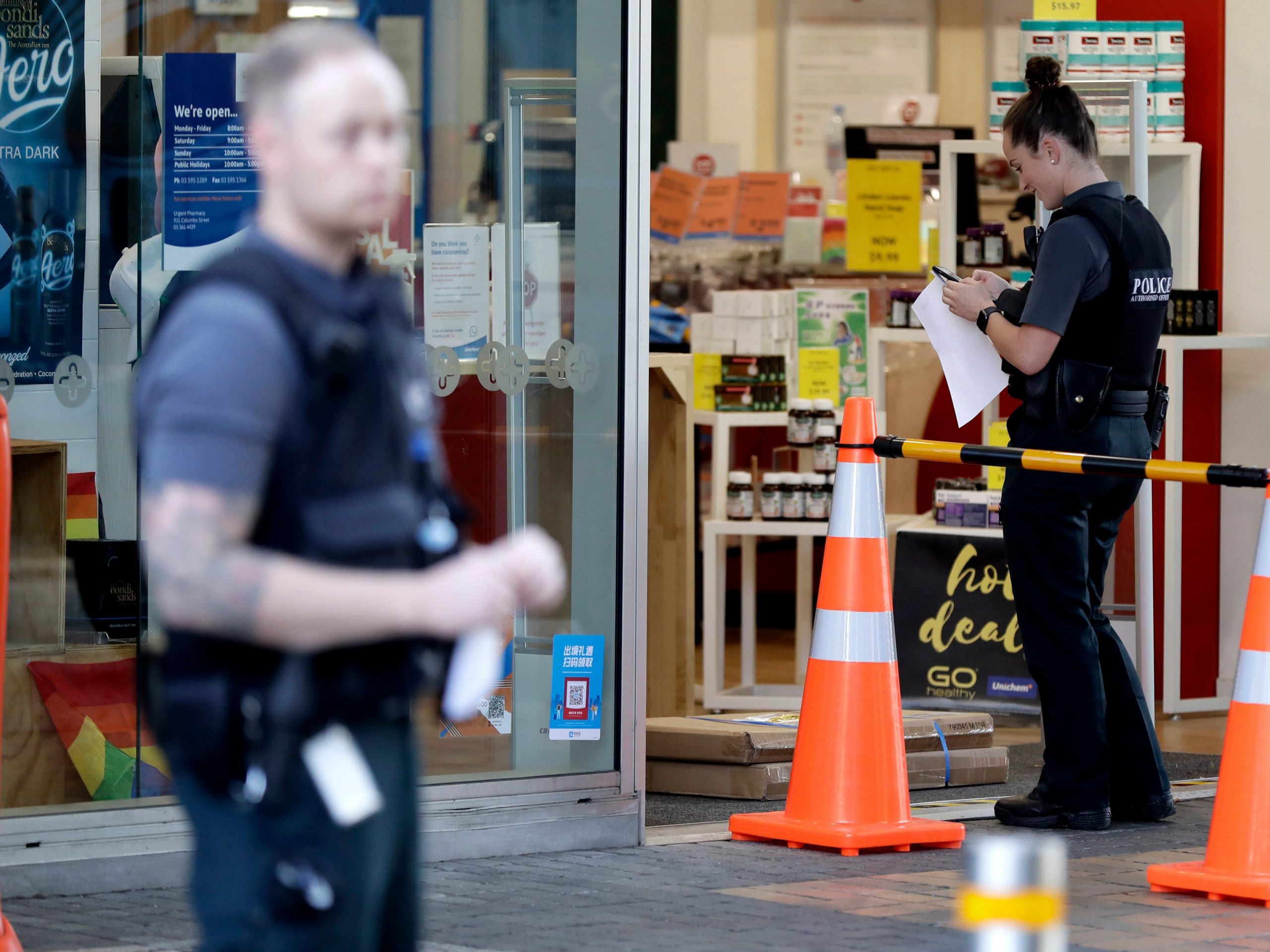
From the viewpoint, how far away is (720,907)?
12.5ft

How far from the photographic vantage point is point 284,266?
1754 millimetres

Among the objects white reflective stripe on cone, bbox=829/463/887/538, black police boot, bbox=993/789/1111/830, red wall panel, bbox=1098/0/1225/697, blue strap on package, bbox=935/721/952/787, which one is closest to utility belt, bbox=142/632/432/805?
white reflective stripe on cone, bbox=829/463/887/538

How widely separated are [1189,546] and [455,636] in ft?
18.5

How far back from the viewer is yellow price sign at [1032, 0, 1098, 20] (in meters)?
6.45

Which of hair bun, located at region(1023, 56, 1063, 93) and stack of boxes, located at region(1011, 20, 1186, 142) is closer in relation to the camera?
hair bun, located at region(1023, 56, 1063, 93)

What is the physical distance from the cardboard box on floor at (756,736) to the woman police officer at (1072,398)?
0.68m

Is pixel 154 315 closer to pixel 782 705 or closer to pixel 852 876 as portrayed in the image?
pixel 852 876

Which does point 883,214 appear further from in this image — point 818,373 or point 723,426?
point 723,426

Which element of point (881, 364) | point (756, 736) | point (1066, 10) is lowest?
point (756, 736)

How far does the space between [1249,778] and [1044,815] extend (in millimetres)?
903

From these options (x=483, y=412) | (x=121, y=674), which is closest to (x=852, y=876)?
(x=483, y=412)

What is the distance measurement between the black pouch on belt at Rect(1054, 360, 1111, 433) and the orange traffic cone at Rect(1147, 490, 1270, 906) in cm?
70

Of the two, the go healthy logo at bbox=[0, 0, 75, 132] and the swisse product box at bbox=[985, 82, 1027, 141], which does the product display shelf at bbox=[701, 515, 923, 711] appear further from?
the go healthy logo at bbox=[0, 0, 75, 132]

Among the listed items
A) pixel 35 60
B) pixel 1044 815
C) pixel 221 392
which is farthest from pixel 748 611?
pixel 221 392
